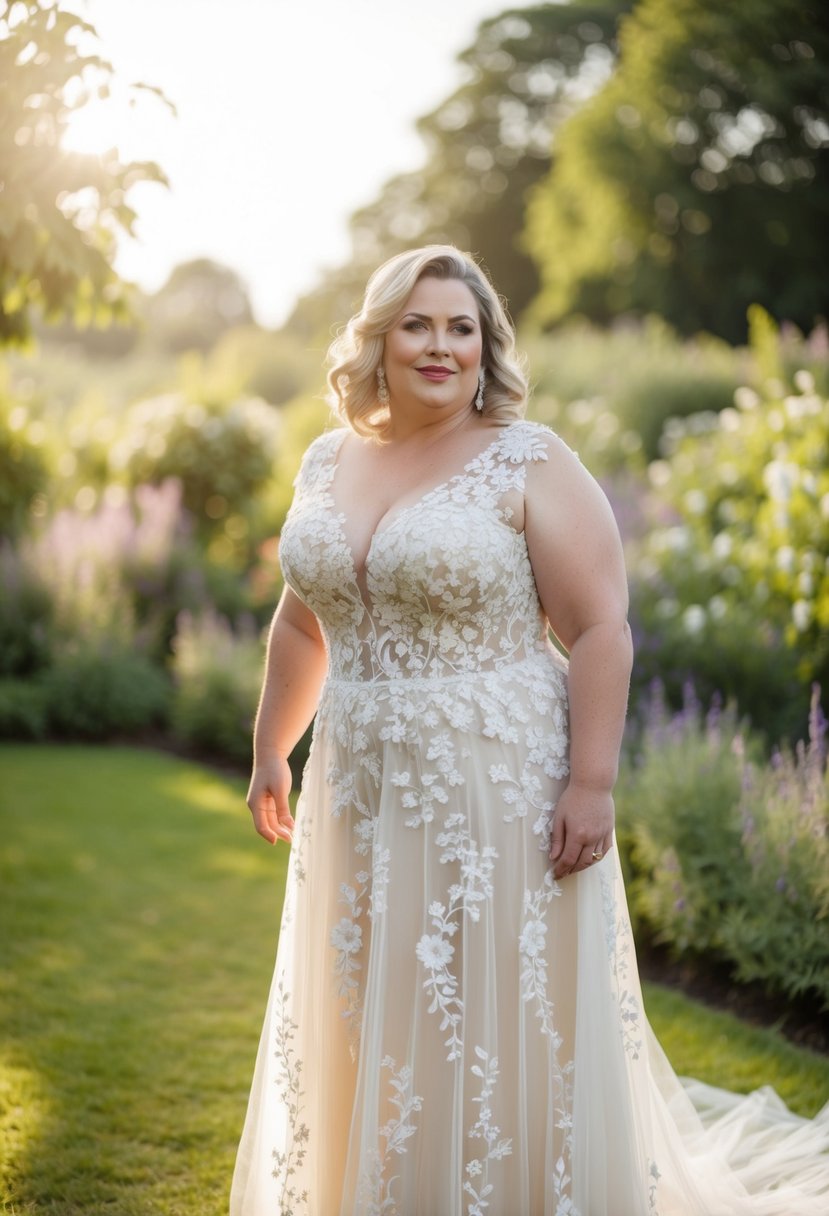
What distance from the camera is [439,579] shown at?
2529 mm

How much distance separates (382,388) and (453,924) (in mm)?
1361

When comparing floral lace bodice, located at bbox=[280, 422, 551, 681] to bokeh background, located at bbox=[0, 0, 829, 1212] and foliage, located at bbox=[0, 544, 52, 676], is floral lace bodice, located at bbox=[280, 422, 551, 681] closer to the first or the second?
bokeh background, located at bbox=[0, 0, 829, 1212]

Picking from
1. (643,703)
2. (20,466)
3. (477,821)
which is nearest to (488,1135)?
(477,821)

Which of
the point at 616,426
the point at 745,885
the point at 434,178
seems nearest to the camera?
the point at 745,885

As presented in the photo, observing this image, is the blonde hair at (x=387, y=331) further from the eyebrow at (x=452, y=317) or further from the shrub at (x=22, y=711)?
the shrub at (x=22, y=711)

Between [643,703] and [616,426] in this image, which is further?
[616,426]

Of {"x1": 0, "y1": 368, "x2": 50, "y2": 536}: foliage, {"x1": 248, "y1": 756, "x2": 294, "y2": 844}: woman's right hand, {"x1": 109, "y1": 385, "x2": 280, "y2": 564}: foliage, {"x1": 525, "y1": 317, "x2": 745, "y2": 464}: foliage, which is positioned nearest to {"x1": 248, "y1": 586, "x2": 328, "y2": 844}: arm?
{"x1": 248, "y1": 756, "x2": 294, "y2": 844}: woman's right hand

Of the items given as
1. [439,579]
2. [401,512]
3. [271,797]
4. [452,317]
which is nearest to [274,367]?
[271,797]

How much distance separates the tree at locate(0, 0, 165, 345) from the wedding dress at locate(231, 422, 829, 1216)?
1.54 metres

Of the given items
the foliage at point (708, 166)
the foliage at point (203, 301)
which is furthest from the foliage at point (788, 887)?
the foliage at point (203, 301)

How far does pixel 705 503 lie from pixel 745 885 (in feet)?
14.1

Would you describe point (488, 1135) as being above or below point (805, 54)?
below

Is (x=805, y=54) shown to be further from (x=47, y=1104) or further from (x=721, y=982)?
(x=47, y=1104)

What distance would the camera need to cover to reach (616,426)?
12234mm
